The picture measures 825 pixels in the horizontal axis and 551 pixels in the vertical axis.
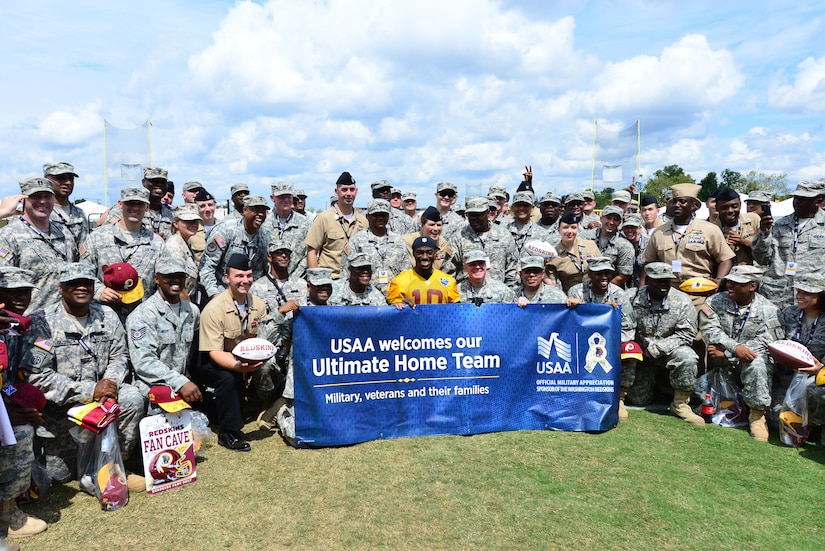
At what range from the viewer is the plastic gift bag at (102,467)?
170 inches

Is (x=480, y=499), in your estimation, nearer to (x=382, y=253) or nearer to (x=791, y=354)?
(x=382, y=253)

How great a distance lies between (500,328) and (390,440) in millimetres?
1647

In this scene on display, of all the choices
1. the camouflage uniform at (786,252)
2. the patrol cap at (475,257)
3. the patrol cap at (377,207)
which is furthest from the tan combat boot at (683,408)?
the patrol cap at (377,207)

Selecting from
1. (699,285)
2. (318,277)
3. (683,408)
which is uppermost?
(318,277)

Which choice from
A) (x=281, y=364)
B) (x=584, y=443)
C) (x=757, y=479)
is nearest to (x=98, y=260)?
(x=281, y=364)

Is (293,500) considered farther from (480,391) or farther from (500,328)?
(500,328)

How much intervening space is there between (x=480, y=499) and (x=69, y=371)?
12.0ft

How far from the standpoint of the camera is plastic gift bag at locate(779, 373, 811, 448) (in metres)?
5.54

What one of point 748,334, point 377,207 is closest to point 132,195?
point 377,207

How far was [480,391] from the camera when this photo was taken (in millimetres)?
5820

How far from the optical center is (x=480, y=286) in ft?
21.1

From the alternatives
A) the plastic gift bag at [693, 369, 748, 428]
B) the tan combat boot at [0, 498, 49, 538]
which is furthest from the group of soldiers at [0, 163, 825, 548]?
the plastic gift bag at [693, 369, 748, 428]

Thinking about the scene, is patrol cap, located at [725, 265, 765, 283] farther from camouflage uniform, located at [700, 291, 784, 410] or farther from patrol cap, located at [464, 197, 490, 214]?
patrol cap, located at [464, 197, 490, 214]

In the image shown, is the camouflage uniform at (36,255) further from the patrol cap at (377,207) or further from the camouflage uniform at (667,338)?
the camouflage uniform at (667,338)
